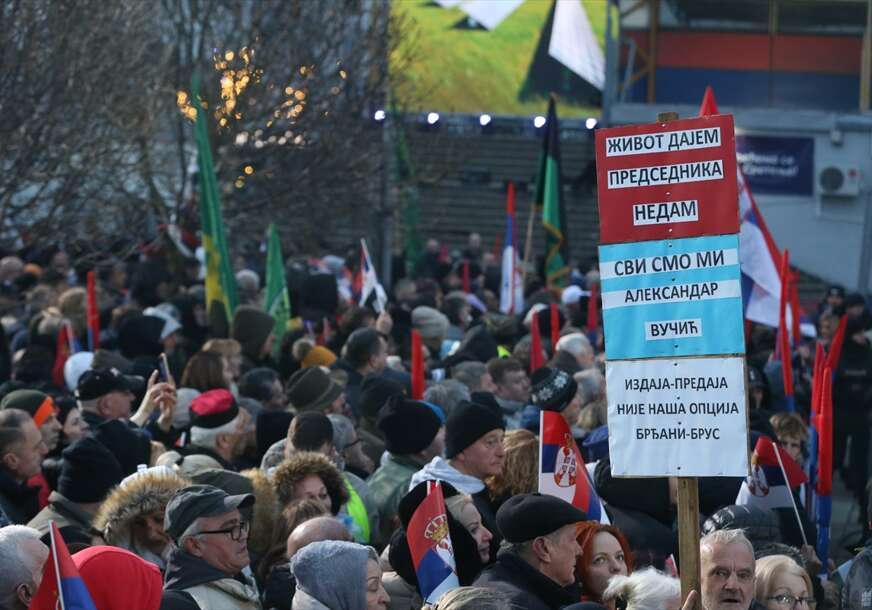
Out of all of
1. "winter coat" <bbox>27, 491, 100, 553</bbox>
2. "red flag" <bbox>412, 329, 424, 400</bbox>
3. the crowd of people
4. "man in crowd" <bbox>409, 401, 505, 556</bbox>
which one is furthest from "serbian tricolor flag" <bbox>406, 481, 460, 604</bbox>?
"red flag" <bbox>412, 329, 424, 400</bbox>

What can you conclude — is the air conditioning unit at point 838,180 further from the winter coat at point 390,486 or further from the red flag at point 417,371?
the winter coat at point 390,486

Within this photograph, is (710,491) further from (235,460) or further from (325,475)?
(235,460)

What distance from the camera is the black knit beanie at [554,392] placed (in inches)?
382

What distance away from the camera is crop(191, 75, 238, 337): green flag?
45.1ft

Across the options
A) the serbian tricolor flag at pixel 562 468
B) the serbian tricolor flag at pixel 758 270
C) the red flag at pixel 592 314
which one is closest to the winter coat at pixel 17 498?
the serbian tricolor flag at pixel 562 468

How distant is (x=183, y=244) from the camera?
2127 cm

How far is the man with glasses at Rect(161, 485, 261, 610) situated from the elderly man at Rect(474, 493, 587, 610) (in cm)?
85

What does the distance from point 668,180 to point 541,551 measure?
138 centimetres

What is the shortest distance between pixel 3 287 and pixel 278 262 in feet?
12.3

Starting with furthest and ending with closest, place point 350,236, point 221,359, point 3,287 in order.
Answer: point 350,236, point 3,287, point 221,359

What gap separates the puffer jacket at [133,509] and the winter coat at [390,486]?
5.12ft

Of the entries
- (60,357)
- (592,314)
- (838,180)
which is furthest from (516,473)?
(838,180)

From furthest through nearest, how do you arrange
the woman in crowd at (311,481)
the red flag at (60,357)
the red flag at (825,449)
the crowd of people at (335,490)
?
the red flag at (60,357), the red flag at (825,449), the woman in crowd at (311,481), the crowd of people at (335,490)

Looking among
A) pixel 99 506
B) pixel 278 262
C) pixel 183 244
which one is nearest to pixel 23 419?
pixel 99 506
